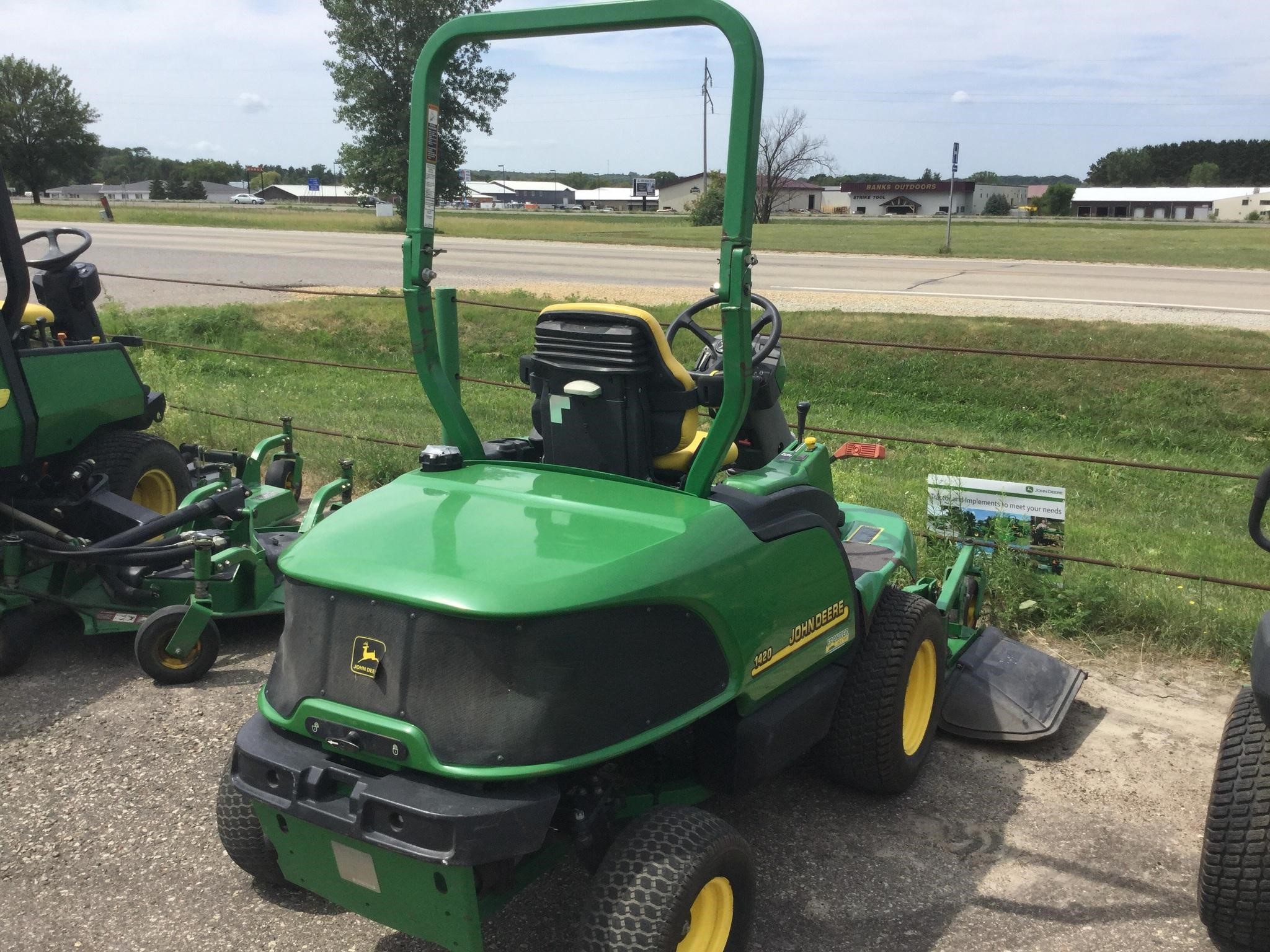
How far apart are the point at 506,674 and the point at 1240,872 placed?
2.02 metres

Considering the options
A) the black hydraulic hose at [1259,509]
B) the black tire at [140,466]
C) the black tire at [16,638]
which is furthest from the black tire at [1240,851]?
the black tire at [140,466]

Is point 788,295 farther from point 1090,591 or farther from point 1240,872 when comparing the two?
point 1240,872

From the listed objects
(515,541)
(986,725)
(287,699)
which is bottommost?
(986,725)

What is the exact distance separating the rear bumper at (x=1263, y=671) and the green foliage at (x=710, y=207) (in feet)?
105

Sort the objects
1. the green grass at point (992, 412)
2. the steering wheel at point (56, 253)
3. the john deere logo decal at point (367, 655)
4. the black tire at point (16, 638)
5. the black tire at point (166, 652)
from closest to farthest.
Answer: the john deere logo decal at point (367, 655) → the black tire at point (166, 652) → the black tire at point (16, 638) → the green grass at point (992, 412) → the steering wheel at point (56, 253)

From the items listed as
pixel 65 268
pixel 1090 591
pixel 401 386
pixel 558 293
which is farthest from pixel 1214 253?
pixel 65 268

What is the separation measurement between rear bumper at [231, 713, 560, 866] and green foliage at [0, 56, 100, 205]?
59736mm

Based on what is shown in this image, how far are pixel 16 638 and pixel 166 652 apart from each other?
685 mm

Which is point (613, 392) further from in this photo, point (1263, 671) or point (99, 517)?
point (99, 517)

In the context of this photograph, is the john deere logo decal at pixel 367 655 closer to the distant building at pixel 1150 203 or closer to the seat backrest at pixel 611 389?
the seat backrest at pixel 611 389

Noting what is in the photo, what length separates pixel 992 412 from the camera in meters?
10.2

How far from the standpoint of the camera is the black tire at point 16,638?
4.63 meters

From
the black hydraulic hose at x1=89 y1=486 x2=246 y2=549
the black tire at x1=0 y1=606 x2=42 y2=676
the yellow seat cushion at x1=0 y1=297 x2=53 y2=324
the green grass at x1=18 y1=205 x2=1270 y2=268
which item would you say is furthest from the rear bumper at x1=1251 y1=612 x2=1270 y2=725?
the green grass at x1=18 y1=205 x2=1270 y2=268

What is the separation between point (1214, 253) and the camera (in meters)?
26.2
